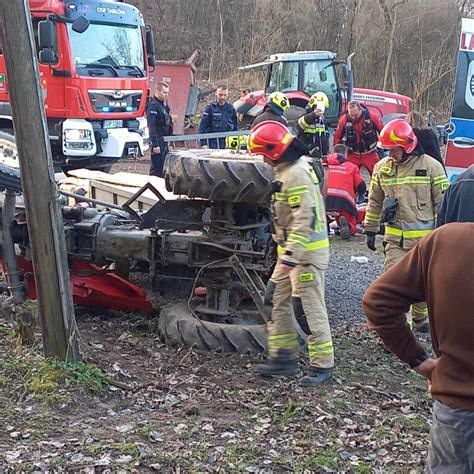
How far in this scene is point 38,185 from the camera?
434 centimetres

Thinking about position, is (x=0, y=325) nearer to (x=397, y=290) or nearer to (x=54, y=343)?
(x=54, y=343)

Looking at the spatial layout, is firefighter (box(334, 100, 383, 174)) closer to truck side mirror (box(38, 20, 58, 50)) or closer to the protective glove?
truck side mirror (box(38, 20, 58, 50))

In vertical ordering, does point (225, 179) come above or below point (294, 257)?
above

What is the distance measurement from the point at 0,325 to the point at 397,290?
4033 millimetres

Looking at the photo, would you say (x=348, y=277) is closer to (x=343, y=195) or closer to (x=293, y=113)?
(x=343, y=195)

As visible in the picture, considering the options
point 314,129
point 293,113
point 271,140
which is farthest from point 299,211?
point 293,113

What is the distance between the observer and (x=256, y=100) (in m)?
15.3

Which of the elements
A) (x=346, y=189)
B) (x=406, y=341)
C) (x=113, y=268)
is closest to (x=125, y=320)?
(x=113, y=268)

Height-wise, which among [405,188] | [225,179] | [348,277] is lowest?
[348,277]

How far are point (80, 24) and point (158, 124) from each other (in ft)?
6.40

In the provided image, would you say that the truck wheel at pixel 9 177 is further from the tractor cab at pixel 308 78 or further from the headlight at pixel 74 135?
the tractor cab at pixel 308 78

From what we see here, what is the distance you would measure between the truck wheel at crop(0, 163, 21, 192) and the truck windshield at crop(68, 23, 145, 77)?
23.4ft

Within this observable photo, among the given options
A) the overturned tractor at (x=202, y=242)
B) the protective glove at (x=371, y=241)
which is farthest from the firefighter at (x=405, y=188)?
the overturned tractor at (x=202, y=242)

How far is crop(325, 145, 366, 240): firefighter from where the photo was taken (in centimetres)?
964
